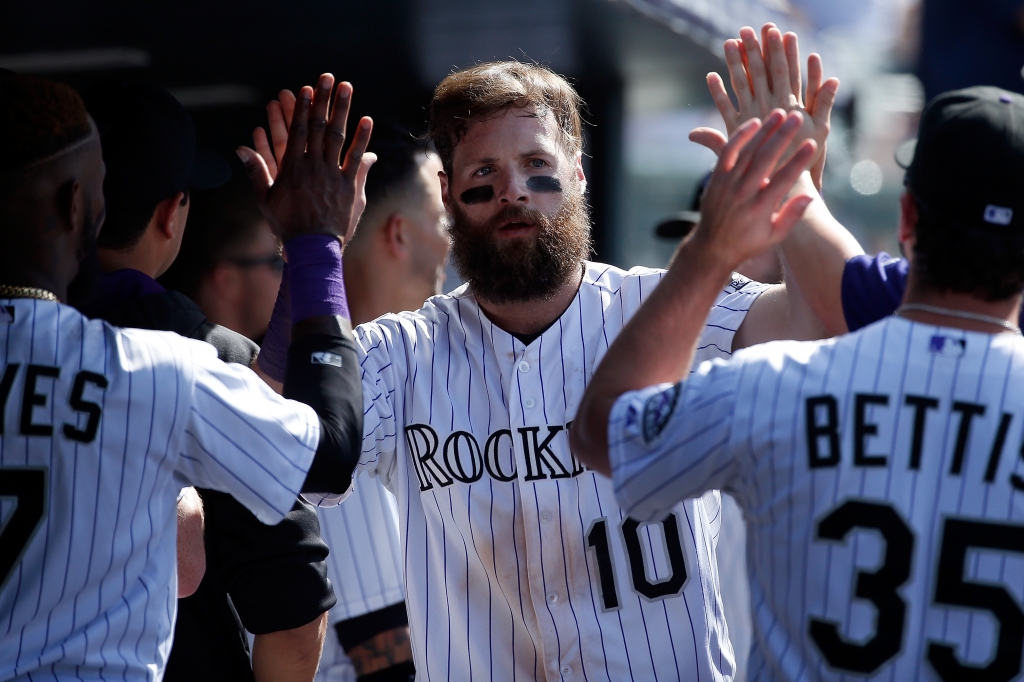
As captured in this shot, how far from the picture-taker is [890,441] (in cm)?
134

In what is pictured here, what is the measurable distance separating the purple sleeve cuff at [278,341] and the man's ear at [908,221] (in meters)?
1.12

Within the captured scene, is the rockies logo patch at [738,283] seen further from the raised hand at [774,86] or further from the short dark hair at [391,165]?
the short dark hair at [391,165]

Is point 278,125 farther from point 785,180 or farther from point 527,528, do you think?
point 785,180

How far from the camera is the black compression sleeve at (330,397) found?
1.60 meters

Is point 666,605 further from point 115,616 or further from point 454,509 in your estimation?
point 115,616

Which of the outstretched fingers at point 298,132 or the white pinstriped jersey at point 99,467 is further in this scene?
the outstretched fingers at point 298,132

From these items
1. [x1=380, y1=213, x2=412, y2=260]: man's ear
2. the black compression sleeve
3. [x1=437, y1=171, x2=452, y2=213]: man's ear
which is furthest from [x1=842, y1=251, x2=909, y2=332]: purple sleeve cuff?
[x1=380, y1=213, x2=412, y2=260]: man's ear

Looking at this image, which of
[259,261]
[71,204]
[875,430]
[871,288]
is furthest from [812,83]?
[259,261]

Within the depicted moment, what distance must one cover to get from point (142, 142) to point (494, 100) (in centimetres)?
78

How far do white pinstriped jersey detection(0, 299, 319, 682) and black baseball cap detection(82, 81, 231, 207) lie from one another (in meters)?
0.64

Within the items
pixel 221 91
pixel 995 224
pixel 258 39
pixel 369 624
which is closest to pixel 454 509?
pixel 369 624

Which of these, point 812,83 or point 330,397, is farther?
point 812,83

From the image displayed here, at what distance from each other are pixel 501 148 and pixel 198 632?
1242 millimetres

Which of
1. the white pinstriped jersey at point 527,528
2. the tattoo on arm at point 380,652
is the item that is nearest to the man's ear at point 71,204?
the white pinstriped jersey at point 527,528
